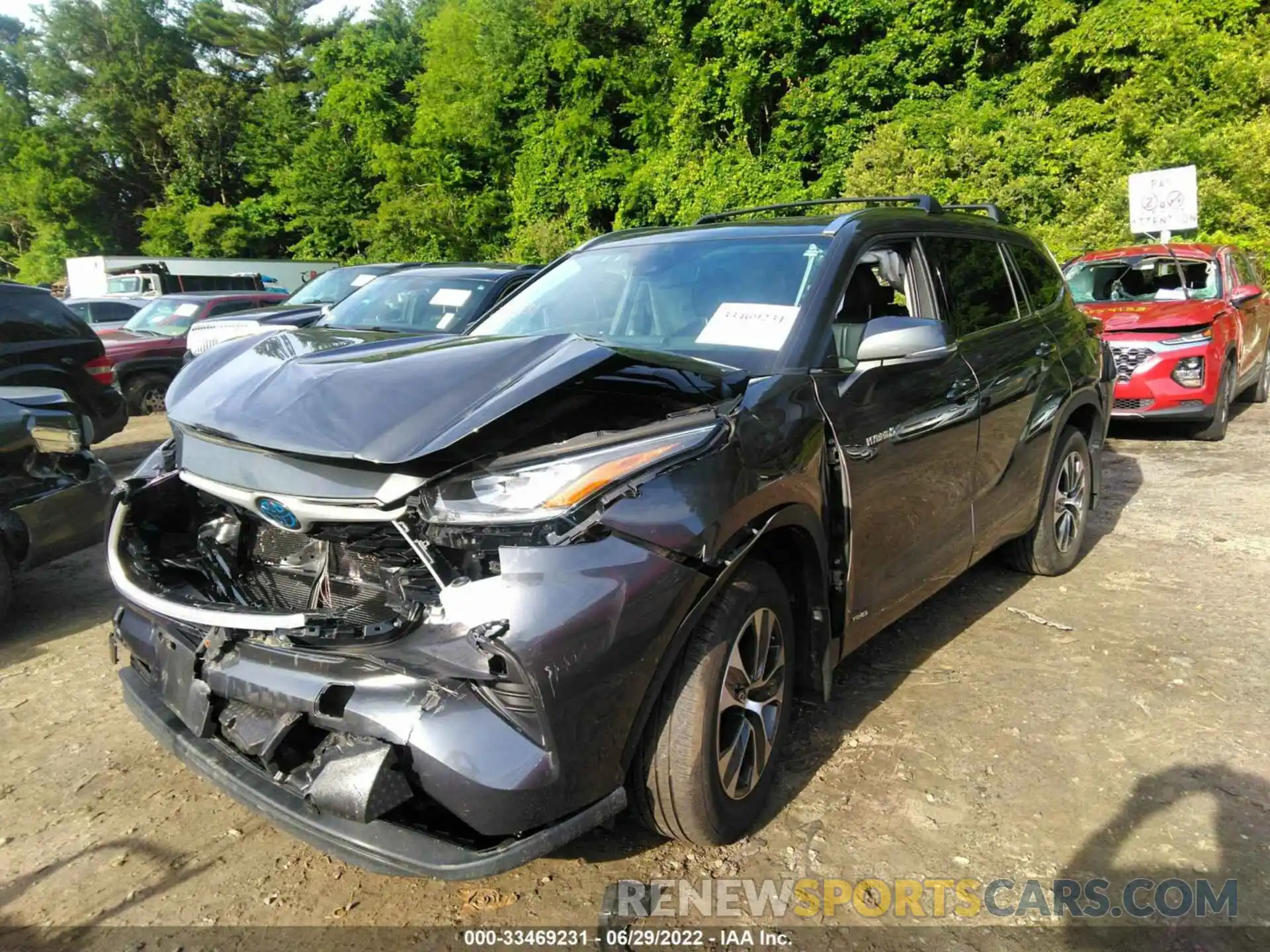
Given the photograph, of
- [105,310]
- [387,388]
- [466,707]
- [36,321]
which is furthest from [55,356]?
[105,310]

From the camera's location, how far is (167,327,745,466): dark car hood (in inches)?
80.8

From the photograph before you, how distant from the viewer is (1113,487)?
6.82 metres

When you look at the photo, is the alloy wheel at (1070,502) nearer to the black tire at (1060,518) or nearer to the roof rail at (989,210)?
the black tire at (1060,518)

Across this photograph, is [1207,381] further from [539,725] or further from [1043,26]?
[1043,26]

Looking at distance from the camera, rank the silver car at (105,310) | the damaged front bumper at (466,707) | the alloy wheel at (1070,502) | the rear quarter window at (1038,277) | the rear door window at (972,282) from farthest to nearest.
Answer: the silver car at (105,310), the alloy wheel at (1070,502), the rear quarter window at (1038,277), the rear door window at (972,282), the damaged front bumper at (466,707)

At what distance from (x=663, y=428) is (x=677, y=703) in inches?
27.8

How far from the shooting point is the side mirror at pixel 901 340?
9.32 feet

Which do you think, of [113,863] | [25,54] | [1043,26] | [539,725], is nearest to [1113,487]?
[539,725]

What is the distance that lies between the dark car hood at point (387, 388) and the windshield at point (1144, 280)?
8293 millimetres

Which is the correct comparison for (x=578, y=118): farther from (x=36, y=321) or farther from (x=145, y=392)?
(x=36, y=321)

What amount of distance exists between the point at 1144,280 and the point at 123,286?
85.3ft

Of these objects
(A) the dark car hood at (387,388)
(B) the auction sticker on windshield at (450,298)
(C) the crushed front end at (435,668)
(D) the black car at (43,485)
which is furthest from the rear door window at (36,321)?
(C) the crushed front end at (435,668)

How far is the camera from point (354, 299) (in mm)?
8227

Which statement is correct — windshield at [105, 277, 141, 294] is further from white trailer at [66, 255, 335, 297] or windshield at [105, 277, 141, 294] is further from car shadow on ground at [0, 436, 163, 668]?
car shadow on ground at [0, 436, 163, 668]
